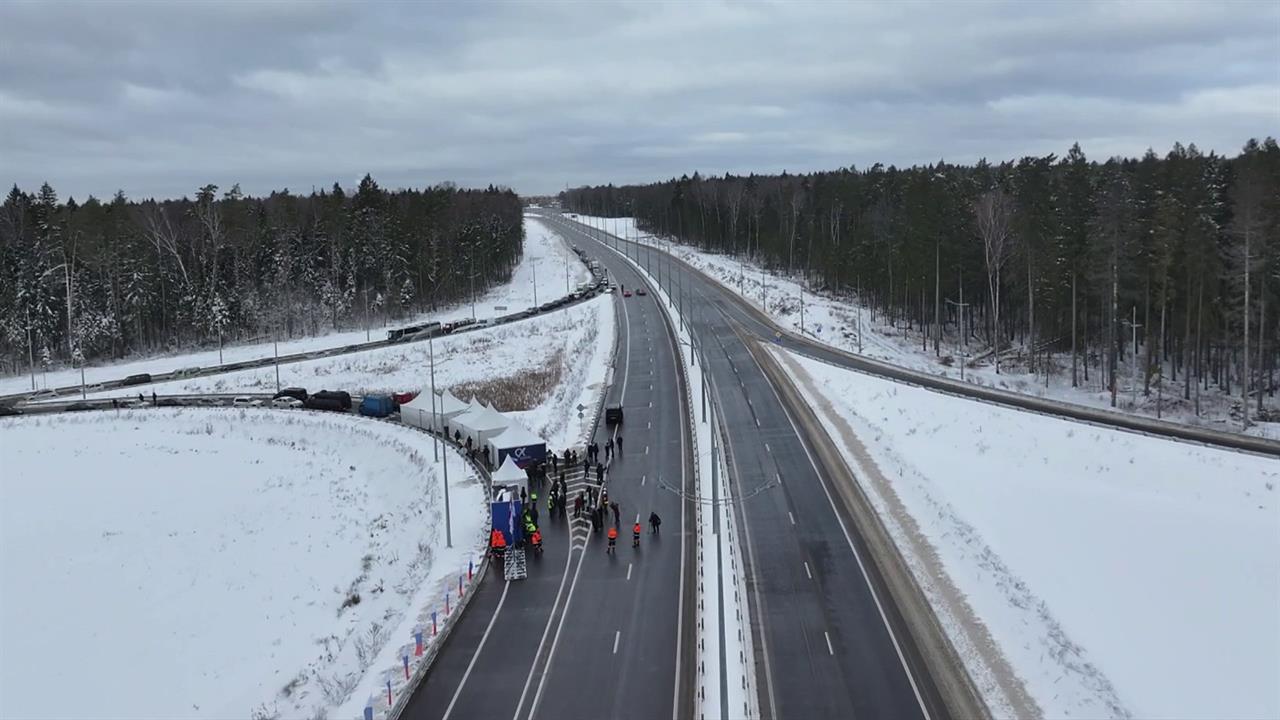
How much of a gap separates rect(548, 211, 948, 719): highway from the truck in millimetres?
26143

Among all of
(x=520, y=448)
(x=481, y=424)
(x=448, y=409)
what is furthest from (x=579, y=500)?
(x=448, y=409)

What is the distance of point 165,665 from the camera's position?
2872cm

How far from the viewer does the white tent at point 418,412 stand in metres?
56.4

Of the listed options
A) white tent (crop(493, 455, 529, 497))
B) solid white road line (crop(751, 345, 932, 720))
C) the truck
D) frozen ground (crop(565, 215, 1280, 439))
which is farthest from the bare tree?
the truck

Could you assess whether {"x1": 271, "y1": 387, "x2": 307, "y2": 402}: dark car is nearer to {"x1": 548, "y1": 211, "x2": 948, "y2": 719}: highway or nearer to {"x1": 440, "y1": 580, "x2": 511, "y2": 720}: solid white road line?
{"x1": 548, "y1": 211, "x2": 948, "y2": 719}: highway

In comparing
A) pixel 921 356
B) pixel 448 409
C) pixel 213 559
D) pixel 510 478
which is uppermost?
pixel 448 409

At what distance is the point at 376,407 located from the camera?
61688mm

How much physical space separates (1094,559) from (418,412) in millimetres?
41549

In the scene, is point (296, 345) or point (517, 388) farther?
point (296, 345)

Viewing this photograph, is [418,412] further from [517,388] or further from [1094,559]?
[1094,559]

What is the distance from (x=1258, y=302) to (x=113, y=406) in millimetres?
81180

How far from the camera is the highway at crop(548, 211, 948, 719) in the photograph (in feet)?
71.3

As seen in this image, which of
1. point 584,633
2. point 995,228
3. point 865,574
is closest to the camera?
point 584,633

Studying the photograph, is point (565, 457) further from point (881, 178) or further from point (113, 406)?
point (881, 178)
